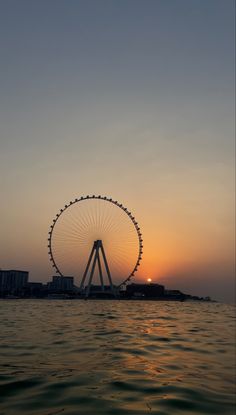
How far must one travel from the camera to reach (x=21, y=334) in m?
19.9

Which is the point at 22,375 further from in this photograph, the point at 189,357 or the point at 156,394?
the point at 189,357

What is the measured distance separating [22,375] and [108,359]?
11.5 ft

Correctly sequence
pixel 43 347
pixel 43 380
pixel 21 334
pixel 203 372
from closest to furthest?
pixel 43 380
pixel 203 372
pixel 43 347
pixel 21 334

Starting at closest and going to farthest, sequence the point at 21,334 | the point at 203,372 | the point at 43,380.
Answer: the point at 43,380 < the point at 203,372 < the point at 21,334

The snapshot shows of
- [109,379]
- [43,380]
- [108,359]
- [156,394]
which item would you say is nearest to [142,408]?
[156,394]

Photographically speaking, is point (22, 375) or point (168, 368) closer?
point (22, 375)

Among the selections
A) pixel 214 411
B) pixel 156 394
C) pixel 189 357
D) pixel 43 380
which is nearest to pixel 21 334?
pixel 189 357

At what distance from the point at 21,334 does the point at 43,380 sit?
36.0ft

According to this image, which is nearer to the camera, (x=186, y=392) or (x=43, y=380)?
(x=186, y=392)

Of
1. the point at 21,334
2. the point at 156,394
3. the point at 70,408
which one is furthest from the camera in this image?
the point at 21,334

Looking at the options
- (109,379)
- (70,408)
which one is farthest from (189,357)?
(70,408)

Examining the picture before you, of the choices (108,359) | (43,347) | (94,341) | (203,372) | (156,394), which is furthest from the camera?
(94,341)

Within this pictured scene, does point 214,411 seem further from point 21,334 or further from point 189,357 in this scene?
point 21,334

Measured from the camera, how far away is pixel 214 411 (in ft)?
24.1
